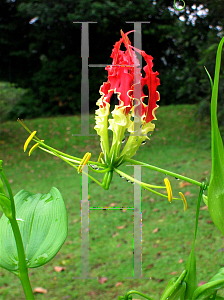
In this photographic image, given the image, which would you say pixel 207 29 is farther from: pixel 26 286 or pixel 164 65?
pixel 26 286

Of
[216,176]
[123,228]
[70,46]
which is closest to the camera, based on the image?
[216,176]

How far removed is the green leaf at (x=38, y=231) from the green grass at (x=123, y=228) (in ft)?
4.13

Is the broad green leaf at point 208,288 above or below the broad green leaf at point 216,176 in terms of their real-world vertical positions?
below

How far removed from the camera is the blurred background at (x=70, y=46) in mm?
5039

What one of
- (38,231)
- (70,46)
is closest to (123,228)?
(38,231)

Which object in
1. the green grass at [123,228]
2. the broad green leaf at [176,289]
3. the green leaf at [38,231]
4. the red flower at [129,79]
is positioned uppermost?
the red flower at [129,79]

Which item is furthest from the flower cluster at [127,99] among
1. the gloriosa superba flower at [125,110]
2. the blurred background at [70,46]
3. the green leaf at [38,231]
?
the blurred background at [70,46]

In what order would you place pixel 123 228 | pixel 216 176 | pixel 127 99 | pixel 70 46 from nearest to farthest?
pixel 216 176, pixel 127 99, pixel 123 228, pixel 70 46

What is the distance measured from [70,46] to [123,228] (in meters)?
4.52

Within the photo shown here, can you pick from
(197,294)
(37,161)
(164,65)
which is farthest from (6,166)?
(197,294)

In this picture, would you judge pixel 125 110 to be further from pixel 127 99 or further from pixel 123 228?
pixel 123 228

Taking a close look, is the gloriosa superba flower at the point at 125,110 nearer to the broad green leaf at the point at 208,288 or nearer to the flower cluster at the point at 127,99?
the flower cluster at the point at 127,99

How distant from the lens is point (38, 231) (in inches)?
18.9

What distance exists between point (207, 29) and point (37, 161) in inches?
116
